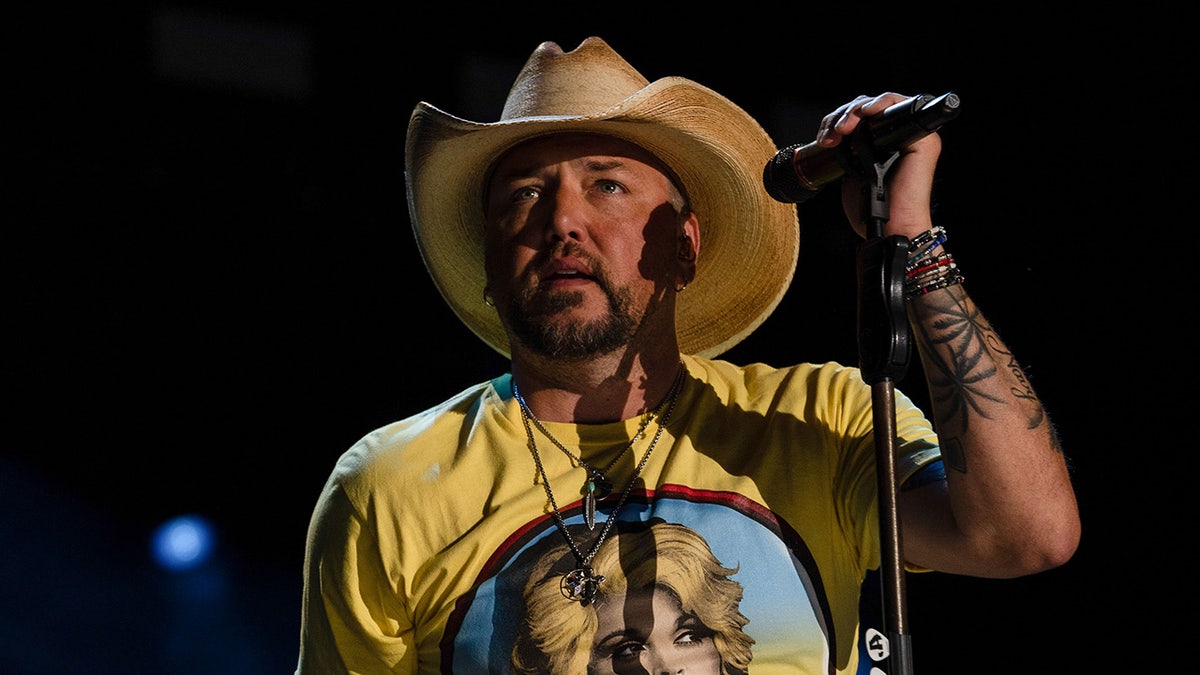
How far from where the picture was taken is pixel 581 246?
2.30 metres

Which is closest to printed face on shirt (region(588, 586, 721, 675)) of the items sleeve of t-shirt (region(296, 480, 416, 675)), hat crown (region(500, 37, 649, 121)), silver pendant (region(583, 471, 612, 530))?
silver pendant (region(583, 471, 612, 530))

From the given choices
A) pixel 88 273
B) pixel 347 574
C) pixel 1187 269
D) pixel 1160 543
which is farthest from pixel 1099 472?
pixel 88 273

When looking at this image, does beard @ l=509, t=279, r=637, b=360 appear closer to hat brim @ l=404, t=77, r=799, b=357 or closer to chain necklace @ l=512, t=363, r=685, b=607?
chain necklace @ l=512, t=363, r=685, b=607

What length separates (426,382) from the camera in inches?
159

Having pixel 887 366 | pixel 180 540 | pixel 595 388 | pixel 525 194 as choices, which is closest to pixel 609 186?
pixel 525 194

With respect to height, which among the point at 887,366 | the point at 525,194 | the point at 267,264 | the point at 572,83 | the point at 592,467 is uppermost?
the point at 572,83

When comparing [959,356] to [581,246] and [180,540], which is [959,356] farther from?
[180,540]

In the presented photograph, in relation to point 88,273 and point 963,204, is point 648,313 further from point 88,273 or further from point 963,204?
point 88,273

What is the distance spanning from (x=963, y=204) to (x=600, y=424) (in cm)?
149

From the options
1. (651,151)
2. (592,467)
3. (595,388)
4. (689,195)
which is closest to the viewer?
(592,467)

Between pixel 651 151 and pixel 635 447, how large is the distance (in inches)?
26.5

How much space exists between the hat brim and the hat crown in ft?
0.23

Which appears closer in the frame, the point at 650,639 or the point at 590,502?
the point at 650,639

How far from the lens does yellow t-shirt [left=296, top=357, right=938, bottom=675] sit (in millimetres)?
2064
